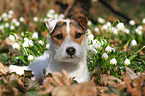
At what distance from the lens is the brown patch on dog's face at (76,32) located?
2681 mm

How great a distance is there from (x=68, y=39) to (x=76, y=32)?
174mm

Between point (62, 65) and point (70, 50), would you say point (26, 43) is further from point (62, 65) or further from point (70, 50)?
point (70, 50)

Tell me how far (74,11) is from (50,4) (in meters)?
1.20

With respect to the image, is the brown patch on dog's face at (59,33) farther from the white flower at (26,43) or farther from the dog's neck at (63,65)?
the white flower at (26,43)

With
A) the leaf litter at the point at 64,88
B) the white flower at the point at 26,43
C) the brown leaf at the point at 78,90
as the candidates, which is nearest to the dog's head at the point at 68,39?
the leaf litter at the point at 64,88

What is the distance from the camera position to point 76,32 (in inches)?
107

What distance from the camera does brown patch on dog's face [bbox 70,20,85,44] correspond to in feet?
8.80

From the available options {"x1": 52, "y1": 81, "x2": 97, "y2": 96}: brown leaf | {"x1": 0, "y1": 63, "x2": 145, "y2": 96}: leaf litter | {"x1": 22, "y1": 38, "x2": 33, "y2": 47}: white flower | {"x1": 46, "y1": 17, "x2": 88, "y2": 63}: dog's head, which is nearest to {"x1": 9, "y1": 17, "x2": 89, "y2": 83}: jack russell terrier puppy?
{"x1": 46, "y1": 17, "x2": 88, "y2": 63}: dog's head

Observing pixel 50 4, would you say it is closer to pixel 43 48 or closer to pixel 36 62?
pixel 43 48

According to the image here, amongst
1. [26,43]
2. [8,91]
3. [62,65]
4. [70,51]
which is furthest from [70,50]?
[26,43]

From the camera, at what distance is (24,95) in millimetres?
2246

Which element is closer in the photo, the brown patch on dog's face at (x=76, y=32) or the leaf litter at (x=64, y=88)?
the leaf litter at (x=64, y=88)

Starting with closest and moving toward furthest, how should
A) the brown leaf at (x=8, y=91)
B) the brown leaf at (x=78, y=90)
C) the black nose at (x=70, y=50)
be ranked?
the brown leaf at (x=78, y=90)
the brown leaf at (x=8, y=91)
the black nose at (x=70, y=50)

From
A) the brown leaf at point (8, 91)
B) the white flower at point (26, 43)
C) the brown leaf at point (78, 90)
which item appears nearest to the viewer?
the brown leaf at point (78, 90)
